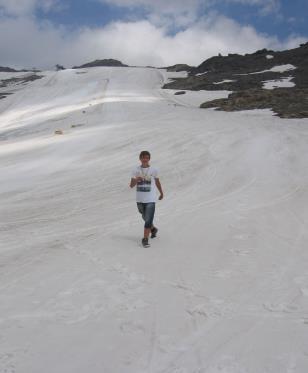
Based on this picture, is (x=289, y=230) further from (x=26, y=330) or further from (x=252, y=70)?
(x=252, y=70)

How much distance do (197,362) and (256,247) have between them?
12.6 ft

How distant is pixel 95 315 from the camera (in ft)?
17.0

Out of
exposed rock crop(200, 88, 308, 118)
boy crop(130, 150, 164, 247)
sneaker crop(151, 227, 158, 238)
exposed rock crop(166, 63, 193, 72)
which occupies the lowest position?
exposed rock crop(166, 63, 193, 72)

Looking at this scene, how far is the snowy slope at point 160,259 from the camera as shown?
445 centimetres

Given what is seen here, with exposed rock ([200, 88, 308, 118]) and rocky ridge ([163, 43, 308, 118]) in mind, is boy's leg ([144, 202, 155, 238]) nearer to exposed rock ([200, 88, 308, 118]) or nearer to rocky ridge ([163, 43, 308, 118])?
rocky ridge ([163, 43, 308, 118])

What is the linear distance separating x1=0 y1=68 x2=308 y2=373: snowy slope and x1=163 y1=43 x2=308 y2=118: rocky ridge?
10.1 metres

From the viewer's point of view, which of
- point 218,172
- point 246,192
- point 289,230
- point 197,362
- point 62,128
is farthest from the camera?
point 62,128

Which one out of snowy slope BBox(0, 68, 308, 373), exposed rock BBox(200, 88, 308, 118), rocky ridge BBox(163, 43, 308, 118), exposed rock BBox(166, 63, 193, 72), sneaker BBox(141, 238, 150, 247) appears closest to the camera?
snowy slope BBox(0, 68, 308, 373)

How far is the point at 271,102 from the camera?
28.8 m

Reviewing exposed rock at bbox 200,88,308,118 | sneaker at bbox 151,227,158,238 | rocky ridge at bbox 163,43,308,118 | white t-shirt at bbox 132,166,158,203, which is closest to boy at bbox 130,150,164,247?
white t-shirt at bbox 132,166,158,203

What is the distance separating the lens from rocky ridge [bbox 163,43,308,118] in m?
28.7

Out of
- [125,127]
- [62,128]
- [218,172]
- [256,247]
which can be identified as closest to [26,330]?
[256,247]

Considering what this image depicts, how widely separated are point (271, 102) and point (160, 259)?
23529 millimetres

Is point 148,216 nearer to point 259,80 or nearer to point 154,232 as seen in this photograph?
point 154,232
